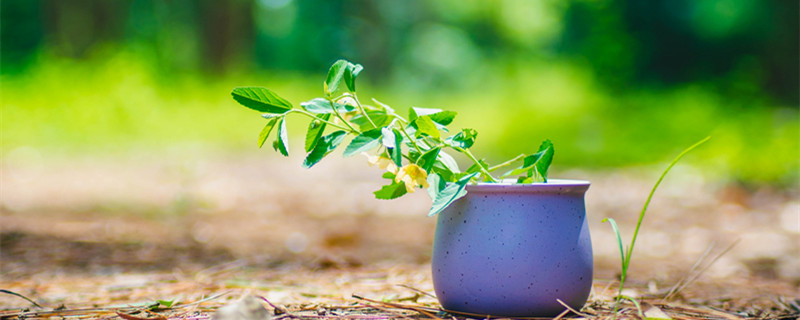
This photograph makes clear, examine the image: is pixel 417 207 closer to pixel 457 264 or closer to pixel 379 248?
pixel 379 248

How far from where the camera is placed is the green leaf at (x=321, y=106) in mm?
1308

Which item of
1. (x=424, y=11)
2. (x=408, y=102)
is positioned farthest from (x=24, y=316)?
(x=424, y=11)

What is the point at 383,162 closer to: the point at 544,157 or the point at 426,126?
the point at 426,126

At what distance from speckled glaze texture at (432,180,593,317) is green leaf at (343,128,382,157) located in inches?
8.9

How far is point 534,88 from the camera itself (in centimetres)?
1397

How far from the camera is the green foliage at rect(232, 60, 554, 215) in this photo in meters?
1.25

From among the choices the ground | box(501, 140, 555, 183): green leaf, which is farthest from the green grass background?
box(501, 140, 555, 183): green leaf

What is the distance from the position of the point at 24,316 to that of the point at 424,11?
3139 cm

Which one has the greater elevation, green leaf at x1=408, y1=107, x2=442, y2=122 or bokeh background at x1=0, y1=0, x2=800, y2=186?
bokeh background at x1=0, y1=0, x2=800, y2=186

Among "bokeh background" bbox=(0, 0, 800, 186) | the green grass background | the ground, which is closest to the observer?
the ground

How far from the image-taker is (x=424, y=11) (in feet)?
105

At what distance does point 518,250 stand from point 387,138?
35 centimetres

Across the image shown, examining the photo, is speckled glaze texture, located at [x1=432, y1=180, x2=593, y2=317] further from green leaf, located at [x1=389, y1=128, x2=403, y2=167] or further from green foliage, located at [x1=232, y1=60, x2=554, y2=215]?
green leaf, located at [x1=389, y1=128, x2=403, y2=167]

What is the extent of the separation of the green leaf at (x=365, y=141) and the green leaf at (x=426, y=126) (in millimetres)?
109
